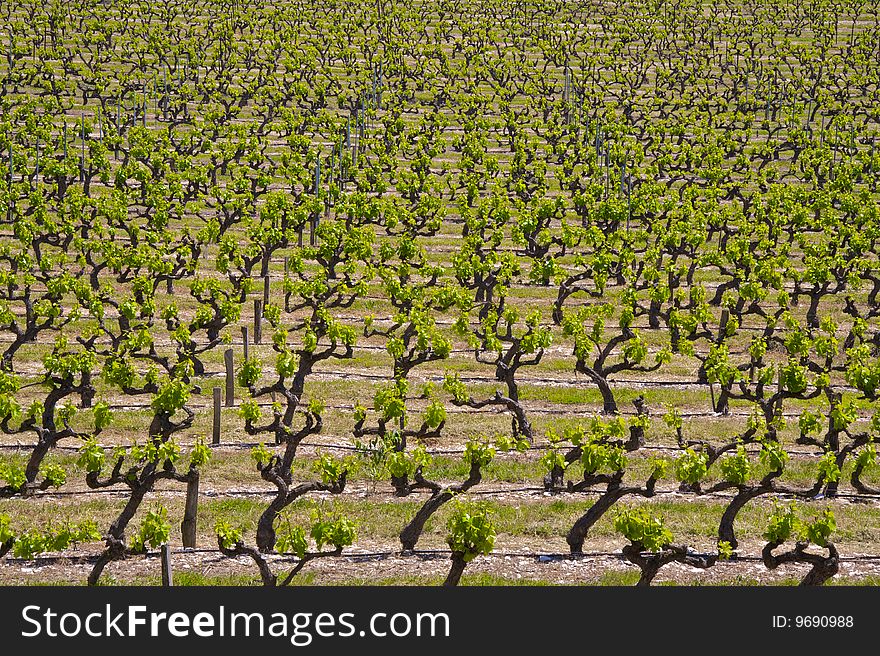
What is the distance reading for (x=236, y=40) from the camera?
70625mm

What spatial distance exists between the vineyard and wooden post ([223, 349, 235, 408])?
11cm

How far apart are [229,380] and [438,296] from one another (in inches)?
269

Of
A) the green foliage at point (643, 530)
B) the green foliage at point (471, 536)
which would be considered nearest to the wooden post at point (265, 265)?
the green foliage at point (471, 536)

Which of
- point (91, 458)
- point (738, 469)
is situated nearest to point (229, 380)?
point (91, 458)

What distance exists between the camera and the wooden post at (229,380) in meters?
28.1

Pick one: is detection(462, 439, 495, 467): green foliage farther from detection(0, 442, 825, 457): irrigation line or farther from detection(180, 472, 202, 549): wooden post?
detection(180, 472, 202, 549): wooden post

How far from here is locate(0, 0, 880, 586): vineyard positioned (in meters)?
21.8

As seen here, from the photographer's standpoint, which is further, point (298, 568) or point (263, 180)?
point (263, 180)

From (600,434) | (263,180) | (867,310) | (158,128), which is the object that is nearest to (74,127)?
(158,128)

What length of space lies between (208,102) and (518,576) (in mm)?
46006

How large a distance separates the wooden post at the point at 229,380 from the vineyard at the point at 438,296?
0.37 ft

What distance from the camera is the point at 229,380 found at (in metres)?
28.5

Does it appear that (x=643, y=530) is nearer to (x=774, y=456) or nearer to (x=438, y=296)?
(x=774, y=456)

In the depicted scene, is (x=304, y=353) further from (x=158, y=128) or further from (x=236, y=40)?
(x=236, y=40)
